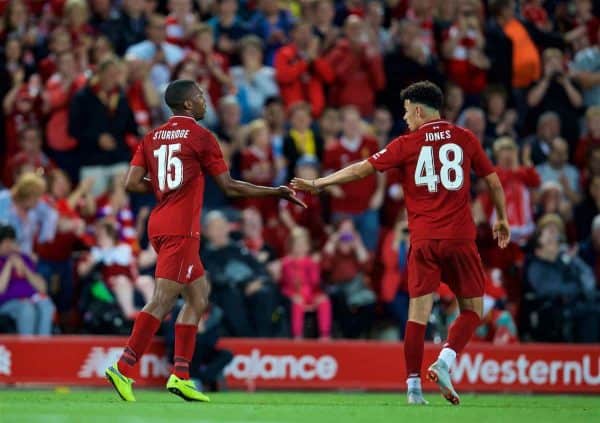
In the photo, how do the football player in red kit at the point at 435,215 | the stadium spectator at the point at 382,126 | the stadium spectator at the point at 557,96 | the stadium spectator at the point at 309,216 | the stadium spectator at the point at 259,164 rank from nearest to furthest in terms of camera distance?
1. the football player in red kit at the point at 435,215
2. the stadium spectator at the point at 259,164
3. the stadium spectator at the point at 309,216
4. the stadium spectator at the point at 382,126
5. the stadium spectator at the point at 557,96

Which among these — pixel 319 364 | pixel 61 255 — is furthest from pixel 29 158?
pixel 319 364

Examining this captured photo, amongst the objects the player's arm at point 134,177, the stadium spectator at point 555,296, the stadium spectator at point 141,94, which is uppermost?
the stadium spectator at point 141,94

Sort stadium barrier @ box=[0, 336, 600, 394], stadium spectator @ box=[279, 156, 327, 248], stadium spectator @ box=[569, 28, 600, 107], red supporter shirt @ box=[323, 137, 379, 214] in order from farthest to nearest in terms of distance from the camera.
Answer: stadium spectator @ box=[569, 28, 600, 107] < red supporter shirt @ box=[323, 137, 379, 214] < stadium spectator @ box=[279, 156, 327, 248] < stadium barrier @ box=[0, 336, 600, 394]

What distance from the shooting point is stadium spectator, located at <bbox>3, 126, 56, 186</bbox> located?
53.0 ft

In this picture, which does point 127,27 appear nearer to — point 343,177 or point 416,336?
point 343,177

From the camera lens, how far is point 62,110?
1655 cm

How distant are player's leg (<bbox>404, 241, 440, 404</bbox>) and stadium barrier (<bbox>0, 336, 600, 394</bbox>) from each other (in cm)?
419

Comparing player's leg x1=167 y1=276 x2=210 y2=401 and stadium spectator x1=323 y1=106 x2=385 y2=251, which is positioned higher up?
stadium spectator x1=323 y1=106 x2=385 y2=251

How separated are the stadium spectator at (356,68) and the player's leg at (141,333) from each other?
8350mm

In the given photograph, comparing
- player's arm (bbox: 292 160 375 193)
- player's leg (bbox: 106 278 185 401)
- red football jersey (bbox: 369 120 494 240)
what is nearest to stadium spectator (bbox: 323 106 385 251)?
player's arm (bbox: 292 160 375 193)

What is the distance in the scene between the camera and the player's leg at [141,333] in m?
10.2

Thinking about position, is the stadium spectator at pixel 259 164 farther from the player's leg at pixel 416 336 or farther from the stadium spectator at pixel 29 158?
the player's leg at pixel 416 336

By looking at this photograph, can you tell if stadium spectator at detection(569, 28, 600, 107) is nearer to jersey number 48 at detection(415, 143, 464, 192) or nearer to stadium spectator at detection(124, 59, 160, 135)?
stadium spectator at detection(124, 59, 160, 135)

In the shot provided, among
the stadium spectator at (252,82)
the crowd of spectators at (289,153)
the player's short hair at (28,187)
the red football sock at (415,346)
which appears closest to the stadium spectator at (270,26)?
the crowd of spectators at (289,153)
